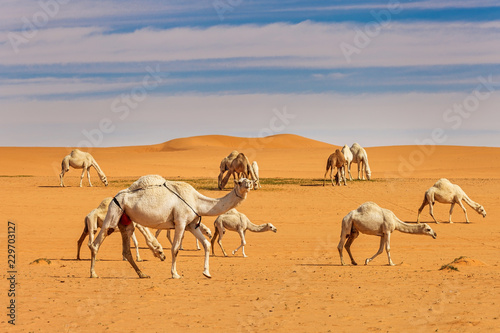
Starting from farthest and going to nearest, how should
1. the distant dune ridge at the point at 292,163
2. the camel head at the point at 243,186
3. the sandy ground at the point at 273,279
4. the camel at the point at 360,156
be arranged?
the distant dune ridge at the point at 292,163 → the camel at the point at 360,156 → the camel head at the point at 243,186 → the sandy ground at the point at 273,279

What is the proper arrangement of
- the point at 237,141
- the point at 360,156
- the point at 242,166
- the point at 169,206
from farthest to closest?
the point at 237,141 → the point at 360,156 → the point at 242,166 → the point at 169,206

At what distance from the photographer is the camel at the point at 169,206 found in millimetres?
12953

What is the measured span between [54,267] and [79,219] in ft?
38.2

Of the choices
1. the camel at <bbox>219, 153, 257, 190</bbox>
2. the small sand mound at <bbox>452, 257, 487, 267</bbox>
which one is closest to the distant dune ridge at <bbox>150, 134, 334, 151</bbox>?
the camel at <bbox>219, 153, 257, 190</bbox>

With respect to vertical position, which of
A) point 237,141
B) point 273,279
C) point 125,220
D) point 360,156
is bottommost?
point 273,279

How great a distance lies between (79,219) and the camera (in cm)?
2666

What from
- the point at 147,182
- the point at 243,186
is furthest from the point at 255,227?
the point at 243,186

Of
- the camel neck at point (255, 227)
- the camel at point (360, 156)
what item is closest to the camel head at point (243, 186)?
the camel neck at point (255, 227)

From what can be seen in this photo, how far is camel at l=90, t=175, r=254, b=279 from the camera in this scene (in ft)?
42.5

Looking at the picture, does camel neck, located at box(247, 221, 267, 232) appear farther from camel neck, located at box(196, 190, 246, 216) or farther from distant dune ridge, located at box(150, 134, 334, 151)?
distant dune ridge, located at box(150, 134, 334, 151)

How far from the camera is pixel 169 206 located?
13.0m

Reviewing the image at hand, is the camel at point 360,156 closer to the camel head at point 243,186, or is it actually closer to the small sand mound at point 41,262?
the small sand mound at point 41,262

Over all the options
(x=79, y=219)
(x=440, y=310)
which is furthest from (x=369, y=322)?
(x=79, y=219)

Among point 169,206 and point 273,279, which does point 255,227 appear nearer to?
point 273,279
